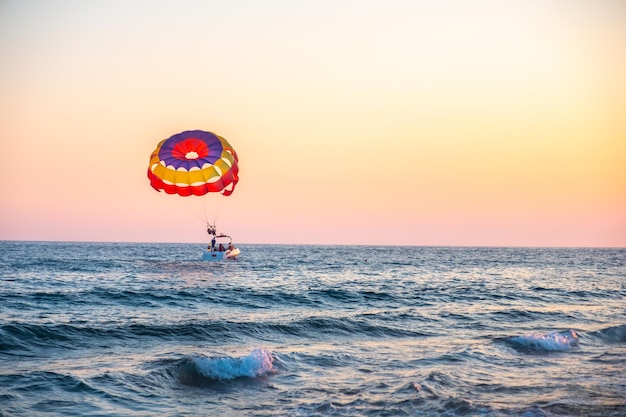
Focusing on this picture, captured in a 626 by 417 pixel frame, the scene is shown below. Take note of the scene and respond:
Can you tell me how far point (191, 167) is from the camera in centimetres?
3625

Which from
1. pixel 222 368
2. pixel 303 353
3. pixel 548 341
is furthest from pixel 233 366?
pixel 548 341

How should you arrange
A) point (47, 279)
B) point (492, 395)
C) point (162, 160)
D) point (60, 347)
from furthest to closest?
point (162, 160), point (47, 279), point (60, 347), point (492, 395)

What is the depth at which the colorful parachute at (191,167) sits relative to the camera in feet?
119

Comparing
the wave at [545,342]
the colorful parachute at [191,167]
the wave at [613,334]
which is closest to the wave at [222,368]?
the wave at [545,342]

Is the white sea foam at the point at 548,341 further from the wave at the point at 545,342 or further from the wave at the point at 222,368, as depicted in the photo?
the wave at the point at 222,368

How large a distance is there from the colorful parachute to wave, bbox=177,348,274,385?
77.9ft

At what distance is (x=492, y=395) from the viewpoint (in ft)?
36.7

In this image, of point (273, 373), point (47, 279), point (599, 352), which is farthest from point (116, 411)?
point (47, 279)

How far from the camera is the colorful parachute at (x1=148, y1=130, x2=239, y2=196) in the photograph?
36375 millimetres

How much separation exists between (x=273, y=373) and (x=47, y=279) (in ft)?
83.2

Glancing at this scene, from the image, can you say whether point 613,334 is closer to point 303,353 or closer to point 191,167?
point 303,353

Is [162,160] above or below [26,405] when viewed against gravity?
above

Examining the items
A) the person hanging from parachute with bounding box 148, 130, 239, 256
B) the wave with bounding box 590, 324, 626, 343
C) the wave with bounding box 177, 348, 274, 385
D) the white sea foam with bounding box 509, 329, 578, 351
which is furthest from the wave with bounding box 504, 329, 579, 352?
the person hanging from parachute with bounding box 148, 130, 239, 256

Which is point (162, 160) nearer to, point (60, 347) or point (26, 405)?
point (60, 347)
